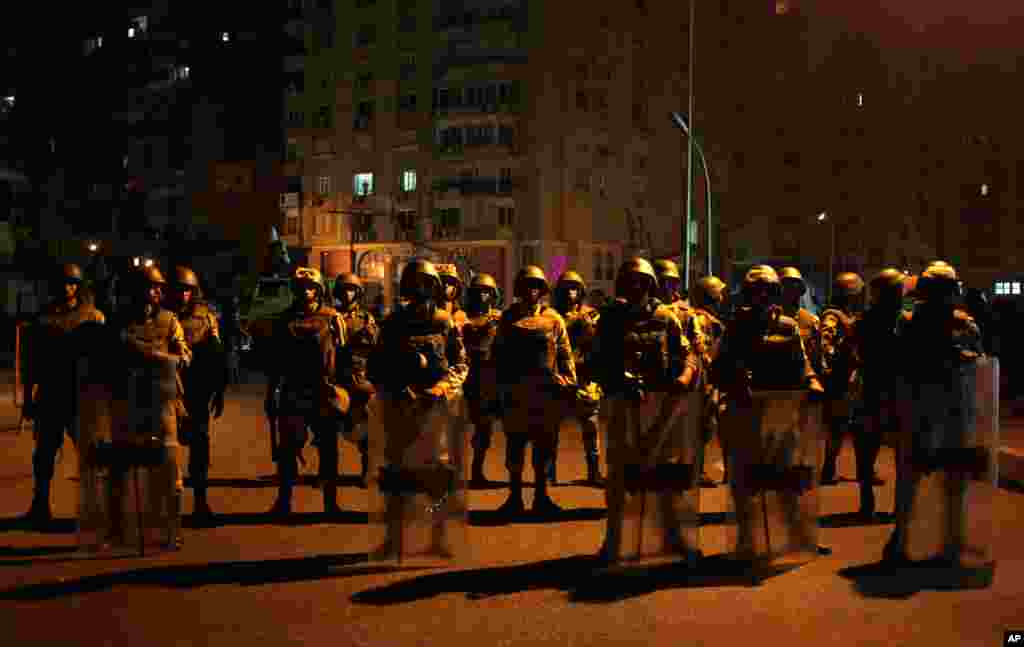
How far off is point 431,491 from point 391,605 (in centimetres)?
112

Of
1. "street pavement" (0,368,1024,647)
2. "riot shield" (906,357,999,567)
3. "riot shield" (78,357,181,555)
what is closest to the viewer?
"street pavement" (0,368,1024,647)

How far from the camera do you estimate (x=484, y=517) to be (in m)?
10.2

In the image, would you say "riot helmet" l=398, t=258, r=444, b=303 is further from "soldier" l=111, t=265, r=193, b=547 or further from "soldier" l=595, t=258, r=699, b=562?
"soldier" l=111, t=265, r=193, b=547

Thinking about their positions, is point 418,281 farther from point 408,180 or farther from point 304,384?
point 408,180

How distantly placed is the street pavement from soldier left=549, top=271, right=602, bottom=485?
1.86m

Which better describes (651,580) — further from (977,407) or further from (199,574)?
(199,574)

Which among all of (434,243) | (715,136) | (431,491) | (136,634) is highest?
(715,136)

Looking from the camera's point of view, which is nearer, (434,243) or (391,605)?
(391,605)

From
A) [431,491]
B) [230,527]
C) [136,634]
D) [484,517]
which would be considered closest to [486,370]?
[484,517]

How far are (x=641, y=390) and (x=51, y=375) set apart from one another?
4.76 metres

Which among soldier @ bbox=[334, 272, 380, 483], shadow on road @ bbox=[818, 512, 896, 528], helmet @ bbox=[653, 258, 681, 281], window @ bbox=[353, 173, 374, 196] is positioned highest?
window @ bbox=[353, 173, 374, 196]

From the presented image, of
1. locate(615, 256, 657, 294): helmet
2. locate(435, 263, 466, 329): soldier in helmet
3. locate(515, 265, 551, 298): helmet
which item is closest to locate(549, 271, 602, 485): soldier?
locate(435, 263, 466, 329): soldier in helmet

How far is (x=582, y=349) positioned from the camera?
502 inches

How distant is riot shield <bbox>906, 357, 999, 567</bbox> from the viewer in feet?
25.8
